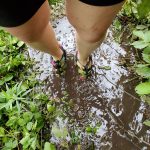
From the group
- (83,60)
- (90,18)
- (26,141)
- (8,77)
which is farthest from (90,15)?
(8,77)

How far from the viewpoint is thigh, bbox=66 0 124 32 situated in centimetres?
114

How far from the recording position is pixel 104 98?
197 cm

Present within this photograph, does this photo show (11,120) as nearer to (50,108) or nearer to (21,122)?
(21,122)

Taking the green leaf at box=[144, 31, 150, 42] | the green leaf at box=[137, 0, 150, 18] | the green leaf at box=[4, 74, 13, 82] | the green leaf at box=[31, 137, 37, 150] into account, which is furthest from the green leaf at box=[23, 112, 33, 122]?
the green leaf at box=[137, 0, 150, 18]

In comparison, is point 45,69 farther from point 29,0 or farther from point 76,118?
point 29,0

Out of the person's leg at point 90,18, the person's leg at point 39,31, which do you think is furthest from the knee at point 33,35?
the person's leg at point 90,18

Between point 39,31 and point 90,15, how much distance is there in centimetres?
37

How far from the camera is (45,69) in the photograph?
2.16m

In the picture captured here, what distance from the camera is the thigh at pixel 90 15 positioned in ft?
3.74

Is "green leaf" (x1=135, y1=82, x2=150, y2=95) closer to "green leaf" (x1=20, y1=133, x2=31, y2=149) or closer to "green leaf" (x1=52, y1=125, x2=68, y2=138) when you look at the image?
"green leaf" (x1=52, y1=125, x2=68, y2=138)

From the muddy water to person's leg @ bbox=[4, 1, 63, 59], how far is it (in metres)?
0.33

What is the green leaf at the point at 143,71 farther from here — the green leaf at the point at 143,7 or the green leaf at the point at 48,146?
the green leaf at the point at 143,7

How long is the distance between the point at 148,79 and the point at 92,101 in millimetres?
387

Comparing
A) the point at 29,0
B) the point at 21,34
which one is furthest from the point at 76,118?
the point at 29,0
